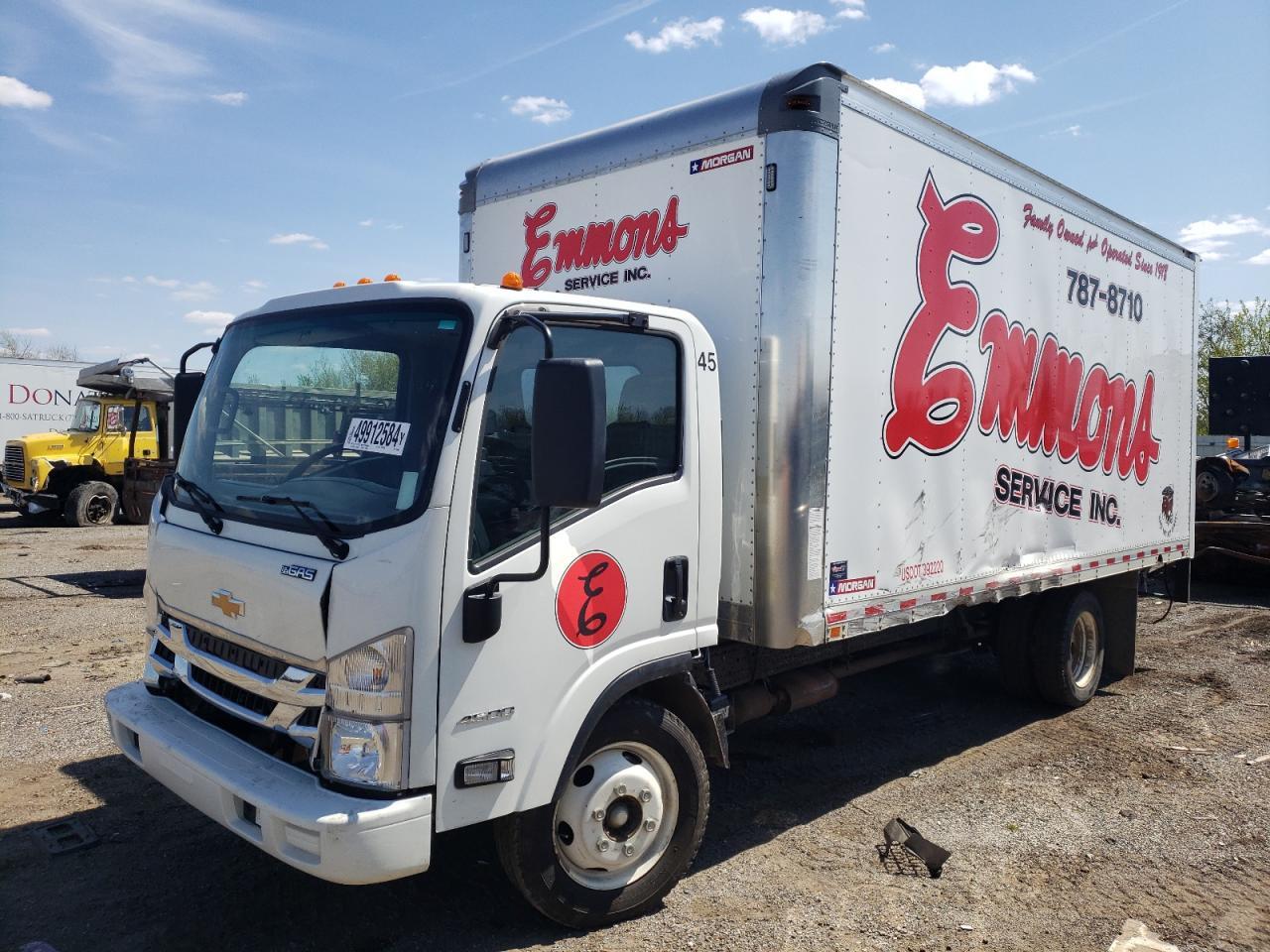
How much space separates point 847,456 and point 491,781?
215 centimetres

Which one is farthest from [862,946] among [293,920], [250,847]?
[250,847]

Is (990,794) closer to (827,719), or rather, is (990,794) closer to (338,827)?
(827,719)

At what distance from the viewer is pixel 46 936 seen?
3.61 m

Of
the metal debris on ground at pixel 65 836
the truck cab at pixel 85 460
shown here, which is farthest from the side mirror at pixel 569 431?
the truck cab at pixel 85 460

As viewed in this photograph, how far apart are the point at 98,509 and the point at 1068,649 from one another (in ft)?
56.1

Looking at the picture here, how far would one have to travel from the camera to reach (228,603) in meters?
3.49

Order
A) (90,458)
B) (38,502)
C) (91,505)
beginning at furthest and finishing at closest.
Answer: (90,458) < (91,505) < (38,502)

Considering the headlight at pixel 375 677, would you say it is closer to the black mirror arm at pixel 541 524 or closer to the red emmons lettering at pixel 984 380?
the black mirror arm at pixel 541 524

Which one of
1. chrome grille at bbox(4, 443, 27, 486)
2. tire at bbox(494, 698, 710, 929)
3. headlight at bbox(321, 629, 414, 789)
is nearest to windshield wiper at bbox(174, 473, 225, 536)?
headlight at bbox(321, 629, 414, 789)

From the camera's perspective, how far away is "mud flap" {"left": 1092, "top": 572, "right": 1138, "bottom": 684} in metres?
7.46

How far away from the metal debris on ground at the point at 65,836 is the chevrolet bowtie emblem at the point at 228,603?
1702 millimetres

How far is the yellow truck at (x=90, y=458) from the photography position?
57.6 feet

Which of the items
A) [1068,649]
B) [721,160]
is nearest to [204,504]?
[721,160]

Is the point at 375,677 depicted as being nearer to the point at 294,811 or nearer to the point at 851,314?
the point at 294,811
